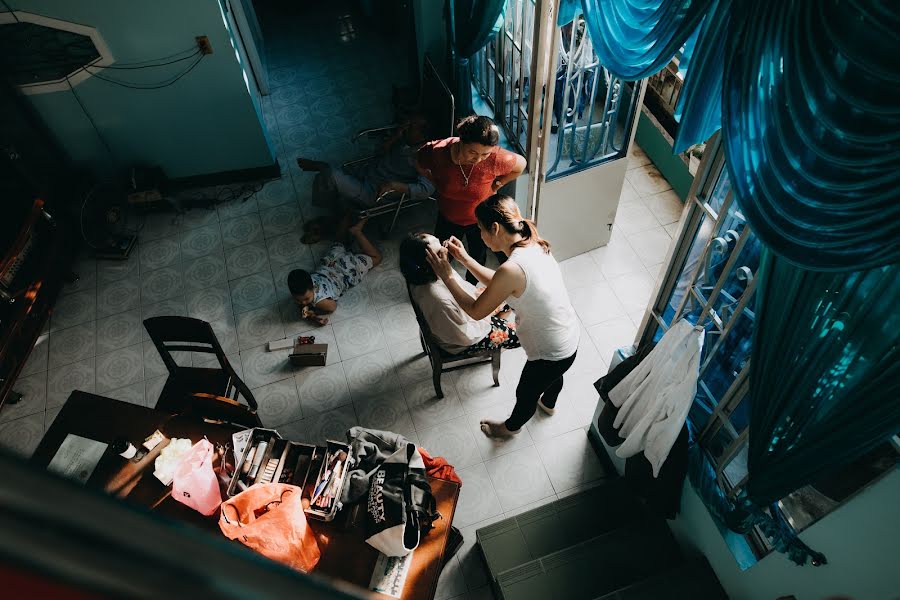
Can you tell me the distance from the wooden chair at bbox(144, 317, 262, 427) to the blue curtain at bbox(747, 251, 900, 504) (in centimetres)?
223

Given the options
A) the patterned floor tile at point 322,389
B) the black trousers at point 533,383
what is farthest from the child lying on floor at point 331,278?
the black trousers at point 533,383

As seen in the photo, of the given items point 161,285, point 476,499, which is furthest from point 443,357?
point 161,285

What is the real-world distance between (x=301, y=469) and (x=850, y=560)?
204 cm

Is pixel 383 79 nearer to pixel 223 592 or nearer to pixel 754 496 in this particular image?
pixel 754 496

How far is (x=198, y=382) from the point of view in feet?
10.7

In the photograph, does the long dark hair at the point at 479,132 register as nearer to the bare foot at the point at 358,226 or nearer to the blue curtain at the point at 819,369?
the bare foot at the point at 358,226

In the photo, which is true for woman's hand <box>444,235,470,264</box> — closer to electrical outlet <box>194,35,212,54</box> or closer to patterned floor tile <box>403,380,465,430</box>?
patterned floor tile <box>403,380,465,430</box>

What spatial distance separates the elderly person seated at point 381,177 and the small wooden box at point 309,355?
101cm

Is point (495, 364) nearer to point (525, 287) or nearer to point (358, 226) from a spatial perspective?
point (525, 287)

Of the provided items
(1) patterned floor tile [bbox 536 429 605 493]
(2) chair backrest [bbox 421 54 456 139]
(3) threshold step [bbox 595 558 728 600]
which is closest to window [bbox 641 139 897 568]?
(3) threshold step [bbox 595 558 728 600]

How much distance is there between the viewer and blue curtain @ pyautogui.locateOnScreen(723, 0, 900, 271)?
123 cm

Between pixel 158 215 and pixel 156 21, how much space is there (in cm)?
150

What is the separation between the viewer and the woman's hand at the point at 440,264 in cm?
273

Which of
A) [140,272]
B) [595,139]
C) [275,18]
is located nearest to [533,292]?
[595,139]
